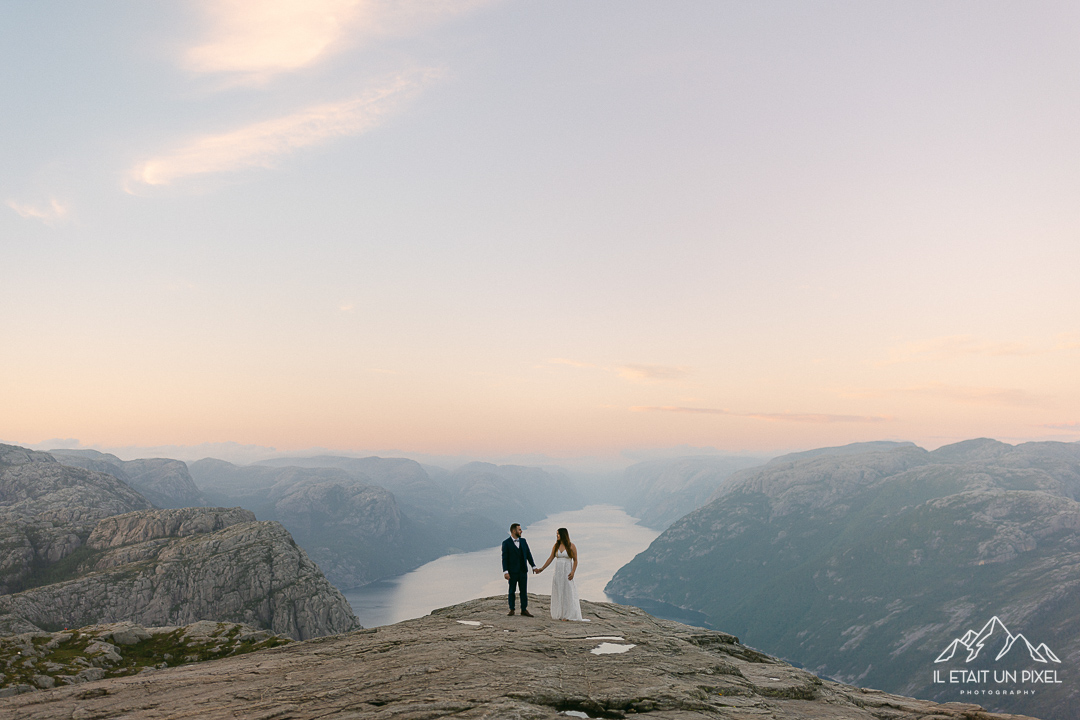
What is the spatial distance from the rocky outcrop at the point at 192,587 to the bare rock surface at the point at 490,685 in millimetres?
137048

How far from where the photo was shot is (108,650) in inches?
2203

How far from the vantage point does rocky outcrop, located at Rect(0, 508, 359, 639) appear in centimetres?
14012

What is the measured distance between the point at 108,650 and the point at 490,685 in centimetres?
6375

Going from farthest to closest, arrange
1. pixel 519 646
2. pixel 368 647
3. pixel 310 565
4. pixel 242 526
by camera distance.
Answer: pixel 242 526
pixel 310 565
pixel 368 647
pixel 519 646

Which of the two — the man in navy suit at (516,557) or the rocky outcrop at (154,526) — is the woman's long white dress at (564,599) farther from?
the rocky outcrop at (154,526)

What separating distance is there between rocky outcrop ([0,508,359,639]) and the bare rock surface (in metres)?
137

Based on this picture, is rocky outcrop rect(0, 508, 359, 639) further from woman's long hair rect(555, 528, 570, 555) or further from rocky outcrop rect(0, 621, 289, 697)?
woman's long hair rect(555, 528, 570, 555)

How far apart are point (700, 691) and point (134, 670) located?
60.8 meters

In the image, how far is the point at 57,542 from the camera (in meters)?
176

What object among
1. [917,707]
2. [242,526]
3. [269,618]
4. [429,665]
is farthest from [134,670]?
[242,526]

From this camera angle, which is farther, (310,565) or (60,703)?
(310,565)

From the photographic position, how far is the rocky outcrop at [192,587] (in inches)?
5517

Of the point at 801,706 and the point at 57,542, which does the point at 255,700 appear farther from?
the point at 57,542

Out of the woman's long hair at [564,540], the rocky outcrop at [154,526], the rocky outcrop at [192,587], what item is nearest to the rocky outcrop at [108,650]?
the woman's long hair at [564,540]
